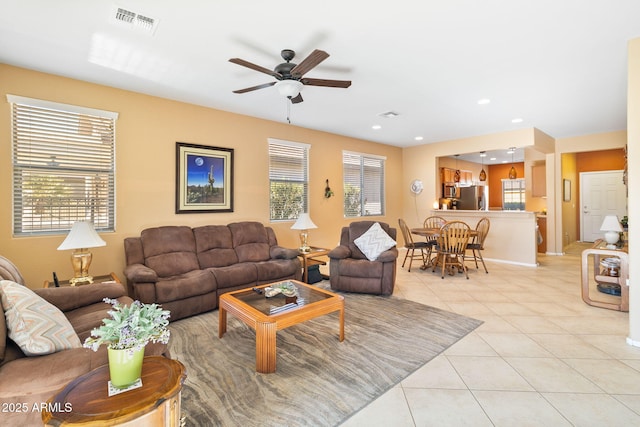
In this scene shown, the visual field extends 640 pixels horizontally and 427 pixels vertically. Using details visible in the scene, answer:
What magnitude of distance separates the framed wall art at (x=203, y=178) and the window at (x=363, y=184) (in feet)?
8.54

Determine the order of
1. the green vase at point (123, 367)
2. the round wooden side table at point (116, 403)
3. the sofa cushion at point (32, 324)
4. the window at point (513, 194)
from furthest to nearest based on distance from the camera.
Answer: the window at point (513, 194) < the sofa cushion at point (32, 324) < the green vase at point (123, 367) < the round wooden side table at point (116, 403)

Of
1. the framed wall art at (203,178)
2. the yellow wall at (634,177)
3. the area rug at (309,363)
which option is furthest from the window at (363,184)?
the yellow wall at (634,177)

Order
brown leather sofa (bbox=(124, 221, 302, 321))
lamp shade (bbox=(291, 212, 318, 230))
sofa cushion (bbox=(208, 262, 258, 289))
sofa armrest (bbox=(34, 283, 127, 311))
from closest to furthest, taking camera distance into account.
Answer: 1. sofa armrest (bbox=(34, 283, 127, 311))
2. brown leather sofa (bbox=(124, 221, 302, 321))
3. sofa cushion (bbox=(208, 262, 258, 289))
4. lamp shade (bbox=(291, 212, 318, 230))

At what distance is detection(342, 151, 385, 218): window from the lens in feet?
21.1

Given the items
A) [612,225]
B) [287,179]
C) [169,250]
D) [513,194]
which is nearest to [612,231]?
[612,225]

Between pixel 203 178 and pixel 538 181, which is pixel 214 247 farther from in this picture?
pixel 538 181

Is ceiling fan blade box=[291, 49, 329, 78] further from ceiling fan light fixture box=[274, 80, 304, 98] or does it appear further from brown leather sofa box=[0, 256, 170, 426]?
brown leather sofa box=[0, 256, 170, 426]

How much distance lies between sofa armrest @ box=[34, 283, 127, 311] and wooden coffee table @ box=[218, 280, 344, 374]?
3.03 ft

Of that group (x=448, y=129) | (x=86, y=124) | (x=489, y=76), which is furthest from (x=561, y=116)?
(x=86, y=124)

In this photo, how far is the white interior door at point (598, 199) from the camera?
7.66 meters

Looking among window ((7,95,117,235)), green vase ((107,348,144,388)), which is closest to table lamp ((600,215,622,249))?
green vase ((107,348,144,388))

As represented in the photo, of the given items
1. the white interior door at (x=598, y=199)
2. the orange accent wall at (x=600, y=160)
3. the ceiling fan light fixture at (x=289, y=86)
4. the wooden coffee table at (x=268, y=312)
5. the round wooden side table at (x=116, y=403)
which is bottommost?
the wooden coffee table at (x=268, y=312)

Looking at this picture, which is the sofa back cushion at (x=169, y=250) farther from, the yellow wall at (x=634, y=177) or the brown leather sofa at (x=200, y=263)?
the yellow wall at (x=634, y=177)

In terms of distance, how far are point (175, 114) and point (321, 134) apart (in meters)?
2.66
